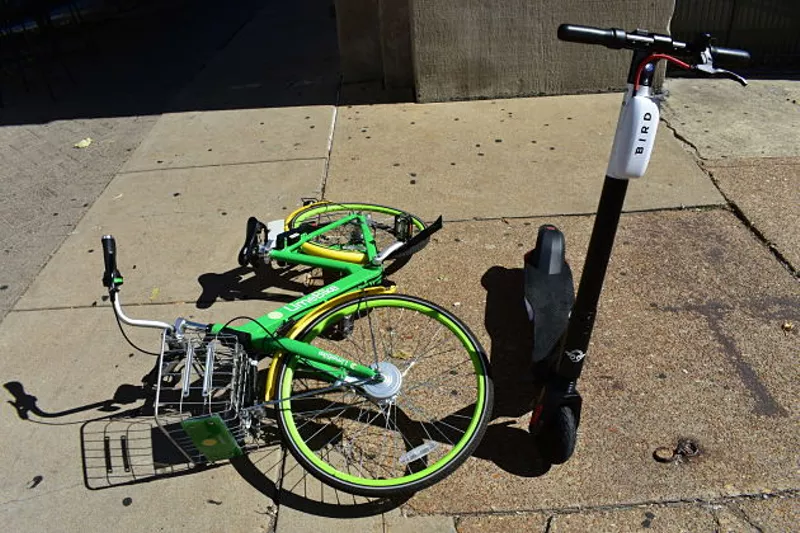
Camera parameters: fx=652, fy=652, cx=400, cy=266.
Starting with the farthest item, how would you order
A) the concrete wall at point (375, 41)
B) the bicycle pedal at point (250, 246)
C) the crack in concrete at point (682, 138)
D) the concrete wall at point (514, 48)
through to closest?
the concrete wall at point (375, 41) → the concrete wall at point (514, 48) → the crack in concrete at point (682, 138) → the bicycle pedal at point (250, 246)

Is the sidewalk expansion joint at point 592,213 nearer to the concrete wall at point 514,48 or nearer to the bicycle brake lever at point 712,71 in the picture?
the concrete wall at point 514,48

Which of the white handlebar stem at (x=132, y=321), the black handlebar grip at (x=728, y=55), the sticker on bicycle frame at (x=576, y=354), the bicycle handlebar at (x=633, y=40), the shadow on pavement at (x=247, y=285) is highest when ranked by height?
the bicycle handlebar at (x=633, y=40)

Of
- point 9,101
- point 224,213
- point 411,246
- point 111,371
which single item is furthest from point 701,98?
point 9,101

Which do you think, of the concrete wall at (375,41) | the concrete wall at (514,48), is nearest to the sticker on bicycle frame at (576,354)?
the concrete wall at (514,48)

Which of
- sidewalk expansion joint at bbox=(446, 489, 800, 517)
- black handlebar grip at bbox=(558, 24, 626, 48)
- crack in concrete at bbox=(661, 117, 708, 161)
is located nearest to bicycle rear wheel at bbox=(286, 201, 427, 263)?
sidewalk expansion joint at bbox=(446, 489, 800, 517)

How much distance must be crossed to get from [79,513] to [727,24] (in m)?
7.40

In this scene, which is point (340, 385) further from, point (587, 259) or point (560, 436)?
point (587, 259)

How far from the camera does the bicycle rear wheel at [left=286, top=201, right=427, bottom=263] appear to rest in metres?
3.69

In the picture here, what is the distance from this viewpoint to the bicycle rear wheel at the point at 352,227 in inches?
145

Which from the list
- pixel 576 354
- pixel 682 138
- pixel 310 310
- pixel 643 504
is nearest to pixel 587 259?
pixel 576 354

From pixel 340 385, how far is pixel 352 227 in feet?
5.60

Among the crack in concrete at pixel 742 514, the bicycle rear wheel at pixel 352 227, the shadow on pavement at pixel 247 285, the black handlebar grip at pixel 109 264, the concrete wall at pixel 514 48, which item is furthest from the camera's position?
the concrete wall at pixel 514 48

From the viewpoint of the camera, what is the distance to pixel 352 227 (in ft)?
14.1

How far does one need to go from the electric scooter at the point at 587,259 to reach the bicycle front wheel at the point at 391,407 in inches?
10.9
